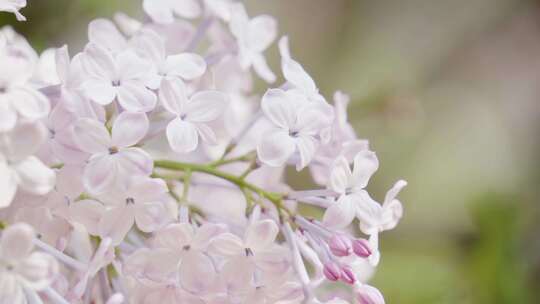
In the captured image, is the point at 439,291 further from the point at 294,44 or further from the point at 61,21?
the point at 294,44

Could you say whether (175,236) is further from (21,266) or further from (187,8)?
(187,8)

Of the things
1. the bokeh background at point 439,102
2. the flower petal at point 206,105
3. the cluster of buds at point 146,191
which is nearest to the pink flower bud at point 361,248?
the cluster of buds at point 146,191

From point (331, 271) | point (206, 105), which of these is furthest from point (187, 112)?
point (331, 271)

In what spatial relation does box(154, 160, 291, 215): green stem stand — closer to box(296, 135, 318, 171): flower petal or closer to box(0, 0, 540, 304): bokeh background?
Result: box(296, 135, 318, 171): flower petal

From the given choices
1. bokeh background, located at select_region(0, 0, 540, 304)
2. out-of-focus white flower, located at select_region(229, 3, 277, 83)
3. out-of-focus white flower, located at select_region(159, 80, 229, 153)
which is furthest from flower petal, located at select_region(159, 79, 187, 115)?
bokeh background, located at select_region(0, 0, 540, 304)

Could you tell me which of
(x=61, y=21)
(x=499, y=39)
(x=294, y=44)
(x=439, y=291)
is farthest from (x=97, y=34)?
(x=499, y=39)

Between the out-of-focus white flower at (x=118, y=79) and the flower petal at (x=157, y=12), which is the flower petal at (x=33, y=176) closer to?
the out-of-focus white flower at (x=118, y=79)

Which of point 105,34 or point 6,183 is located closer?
point 6,183
